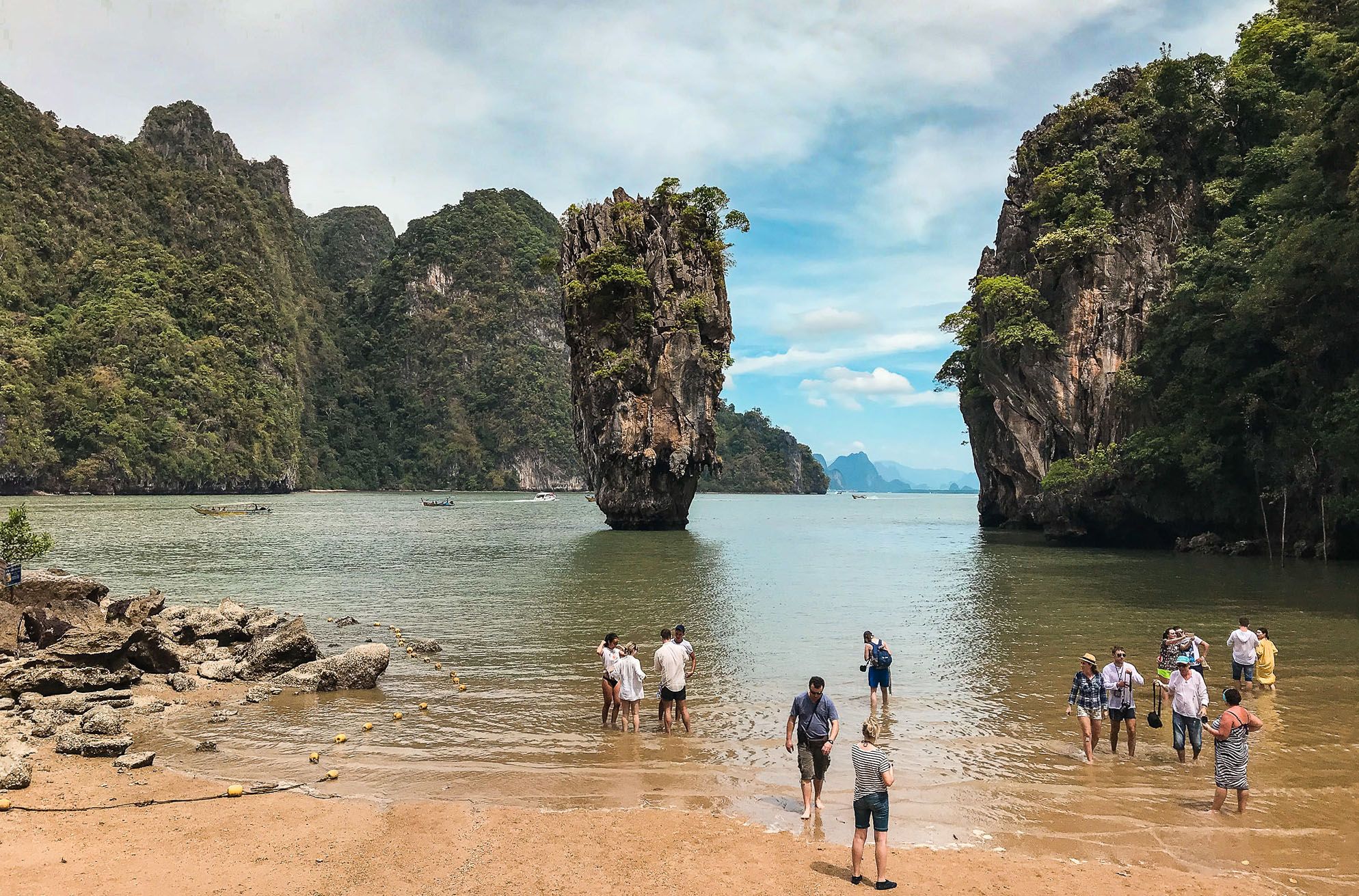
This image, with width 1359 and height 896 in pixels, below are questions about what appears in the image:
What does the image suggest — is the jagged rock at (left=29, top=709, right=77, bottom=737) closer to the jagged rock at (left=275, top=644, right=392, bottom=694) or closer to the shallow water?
the shallow water

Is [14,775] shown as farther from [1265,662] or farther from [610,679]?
[1265,662]

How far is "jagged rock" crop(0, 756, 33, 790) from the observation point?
9359 mm

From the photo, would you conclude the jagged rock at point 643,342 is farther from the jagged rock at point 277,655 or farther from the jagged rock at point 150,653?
the jagged rock at point 150,653

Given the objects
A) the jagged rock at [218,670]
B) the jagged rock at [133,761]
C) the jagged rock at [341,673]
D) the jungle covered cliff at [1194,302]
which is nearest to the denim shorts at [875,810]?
the jagged rock at [133,761]

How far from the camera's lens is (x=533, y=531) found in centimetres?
5847

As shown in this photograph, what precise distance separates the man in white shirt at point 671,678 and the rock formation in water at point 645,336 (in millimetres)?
42000

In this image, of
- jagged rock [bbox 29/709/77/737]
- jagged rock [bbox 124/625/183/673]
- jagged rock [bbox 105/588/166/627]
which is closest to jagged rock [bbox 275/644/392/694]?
jagged rock [bbox 124/625/183/673]

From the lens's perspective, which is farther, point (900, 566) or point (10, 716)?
point (900, 566)

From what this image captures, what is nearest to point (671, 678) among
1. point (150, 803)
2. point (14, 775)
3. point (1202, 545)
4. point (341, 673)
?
point (150, 803)

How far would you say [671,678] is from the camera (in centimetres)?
1223

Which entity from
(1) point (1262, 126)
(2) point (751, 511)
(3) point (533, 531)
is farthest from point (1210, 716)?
(2) point (751, 511)

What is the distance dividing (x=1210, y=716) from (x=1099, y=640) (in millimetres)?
6180

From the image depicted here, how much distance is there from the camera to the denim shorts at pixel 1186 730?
11.0m

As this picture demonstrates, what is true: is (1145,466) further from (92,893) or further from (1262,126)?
(92,893)
